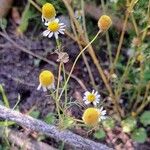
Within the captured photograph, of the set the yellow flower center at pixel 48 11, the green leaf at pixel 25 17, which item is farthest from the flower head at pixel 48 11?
the green leaf at pixel 25 17

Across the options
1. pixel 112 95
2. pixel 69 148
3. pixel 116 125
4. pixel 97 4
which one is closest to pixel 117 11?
pixel 97 4

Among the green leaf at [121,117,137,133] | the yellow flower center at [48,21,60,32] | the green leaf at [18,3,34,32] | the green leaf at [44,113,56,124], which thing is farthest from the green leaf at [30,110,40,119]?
the yellow flower center at [48,21,60,32]

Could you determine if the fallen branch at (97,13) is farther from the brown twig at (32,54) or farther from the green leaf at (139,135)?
the green leaf at (139,135)

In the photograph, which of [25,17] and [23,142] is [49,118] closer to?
[23,142]

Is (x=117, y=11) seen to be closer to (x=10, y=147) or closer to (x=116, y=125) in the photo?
(x=116, y=125)

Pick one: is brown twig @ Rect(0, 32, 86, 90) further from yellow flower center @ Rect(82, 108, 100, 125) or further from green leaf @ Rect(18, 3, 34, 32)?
yellow flower center @ Rect(82, 108, 100, 125)

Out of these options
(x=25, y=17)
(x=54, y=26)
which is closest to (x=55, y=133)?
(x=54, y=26)
